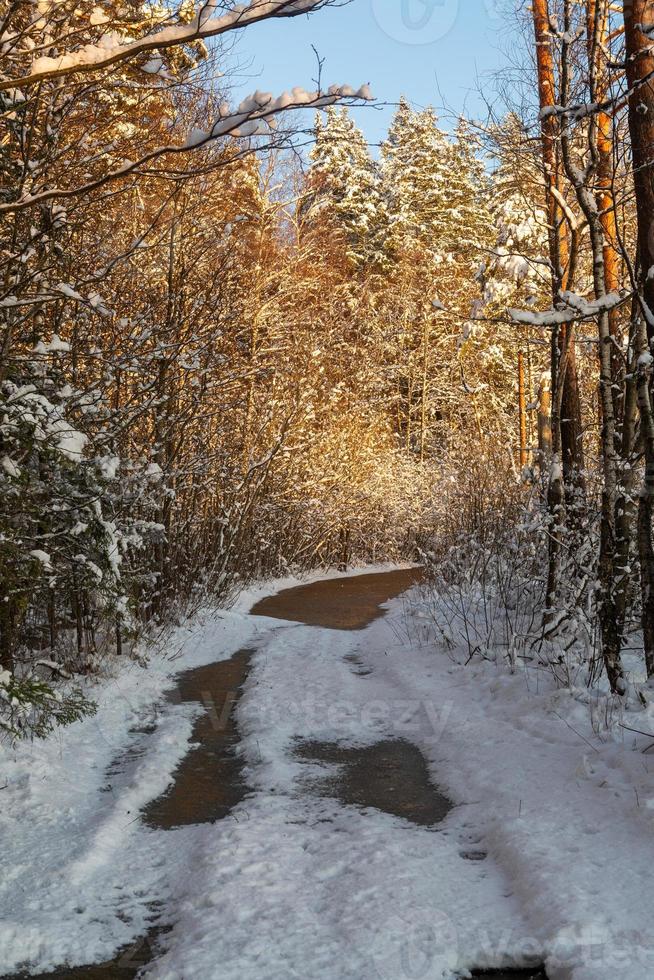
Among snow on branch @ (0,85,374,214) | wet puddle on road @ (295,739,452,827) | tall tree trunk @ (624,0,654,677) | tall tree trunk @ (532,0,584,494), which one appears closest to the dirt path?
wet puddle on road @ (295,739,452,827)

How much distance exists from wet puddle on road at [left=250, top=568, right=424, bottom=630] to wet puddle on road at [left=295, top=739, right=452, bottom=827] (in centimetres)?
636

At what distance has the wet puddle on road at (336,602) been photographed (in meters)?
13.8

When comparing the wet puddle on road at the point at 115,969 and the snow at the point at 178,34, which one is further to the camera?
the wet puddle on road at the point at 115,969

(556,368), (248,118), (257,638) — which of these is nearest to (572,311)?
(556,368)

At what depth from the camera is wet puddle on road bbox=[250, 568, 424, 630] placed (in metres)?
13.8

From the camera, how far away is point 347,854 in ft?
14.2

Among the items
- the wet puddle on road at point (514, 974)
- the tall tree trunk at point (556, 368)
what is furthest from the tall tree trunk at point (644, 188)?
the wet puddle on road at point (514, 974)

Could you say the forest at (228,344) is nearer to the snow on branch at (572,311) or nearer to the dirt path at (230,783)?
the snow on branch at (572,311)

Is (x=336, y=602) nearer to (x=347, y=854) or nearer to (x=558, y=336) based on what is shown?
(x=558, y=336)

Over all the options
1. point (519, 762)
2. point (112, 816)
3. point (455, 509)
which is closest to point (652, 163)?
point (519, 762)

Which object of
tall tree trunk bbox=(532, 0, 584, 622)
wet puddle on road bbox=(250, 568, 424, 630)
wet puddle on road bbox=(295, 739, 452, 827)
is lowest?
wet puddle on road bbox=(250, 568, 424, 630)

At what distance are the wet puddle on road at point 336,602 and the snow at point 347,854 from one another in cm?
620

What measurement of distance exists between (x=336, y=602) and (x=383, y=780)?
10.6 meters

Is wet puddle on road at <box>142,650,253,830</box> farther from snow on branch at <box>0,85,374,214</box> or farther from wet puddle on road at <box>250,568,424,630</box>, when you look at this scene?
wet puddle on road at <box>250,568,424,630</box>
